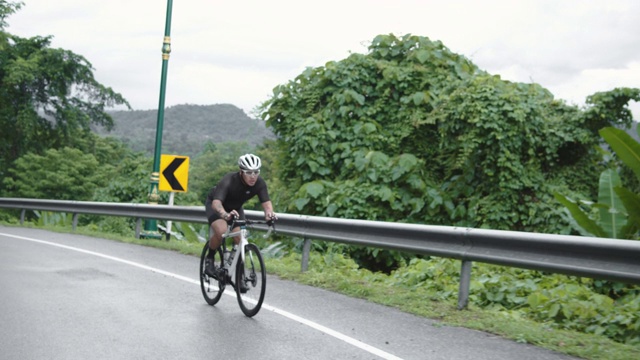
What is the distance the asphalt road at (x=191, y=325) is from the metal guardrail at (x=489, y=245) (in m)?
0.94

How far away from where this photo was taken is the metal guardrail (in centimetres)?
663

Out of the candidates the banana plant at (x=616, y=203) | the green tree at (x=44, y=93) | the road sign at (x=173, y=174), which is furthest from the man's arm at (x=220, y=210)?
the green tree at (x=44, y=93)

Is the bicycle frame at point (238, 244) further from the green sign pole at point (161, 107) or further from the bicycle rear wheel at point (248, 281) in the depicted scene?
the green sign pole at point (161, 107)

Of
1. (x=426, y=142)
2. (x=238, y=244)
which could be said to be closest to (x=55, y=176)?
(x=426, y=142)

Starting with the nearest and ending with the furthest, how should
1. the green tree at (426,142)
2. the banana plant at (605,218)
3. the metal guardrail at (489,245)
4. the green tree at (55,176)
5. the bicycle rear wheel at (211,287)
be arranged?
1. the metal guardrail at (489,245)
2. the bicycle rear wheel at (211,287)
3. the banana plant at (605,218)
4. the green tree at (426,142)
5. the green tree at (55,176)

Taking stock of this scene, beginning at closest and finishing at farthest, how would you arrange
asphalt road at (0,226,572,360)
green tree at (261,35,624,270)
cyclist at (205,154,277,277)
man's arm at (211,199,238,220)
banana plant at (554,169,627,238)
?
asphalt road at (0,226,572,360) → man's arm at (211,199,238,220) → cyclist at (205,154,277,277) → banana plant at (554,169,627,238) → green tree at (261,35,624,270)

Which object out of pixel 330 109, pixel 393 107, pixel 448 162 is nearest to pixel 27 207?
pixel 330 109

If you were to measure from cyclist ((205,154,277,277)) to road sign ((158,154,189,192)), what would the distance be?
→ 27.3 ft

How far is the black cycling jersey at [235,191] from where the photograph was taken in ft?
25.8

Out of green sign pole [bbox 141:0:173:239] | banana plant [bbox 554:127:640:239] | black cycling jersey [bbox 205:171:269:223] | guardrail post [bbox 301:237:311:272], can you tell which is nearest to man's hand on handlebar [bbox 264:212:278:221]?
black cycling jersey [bbox 205:171:269:223]

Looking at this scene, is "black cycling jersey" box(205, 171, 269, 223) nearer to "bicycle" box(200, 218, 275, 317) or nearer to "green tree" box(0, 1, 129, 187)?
"bicycle" box(200, 218, 275, 317)

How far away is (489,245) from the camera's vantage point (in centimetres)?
798

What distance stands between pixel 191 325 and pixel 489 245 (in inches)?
132

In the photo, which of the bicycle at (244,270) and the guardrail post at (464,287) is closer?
the bicycle at (244,270)
